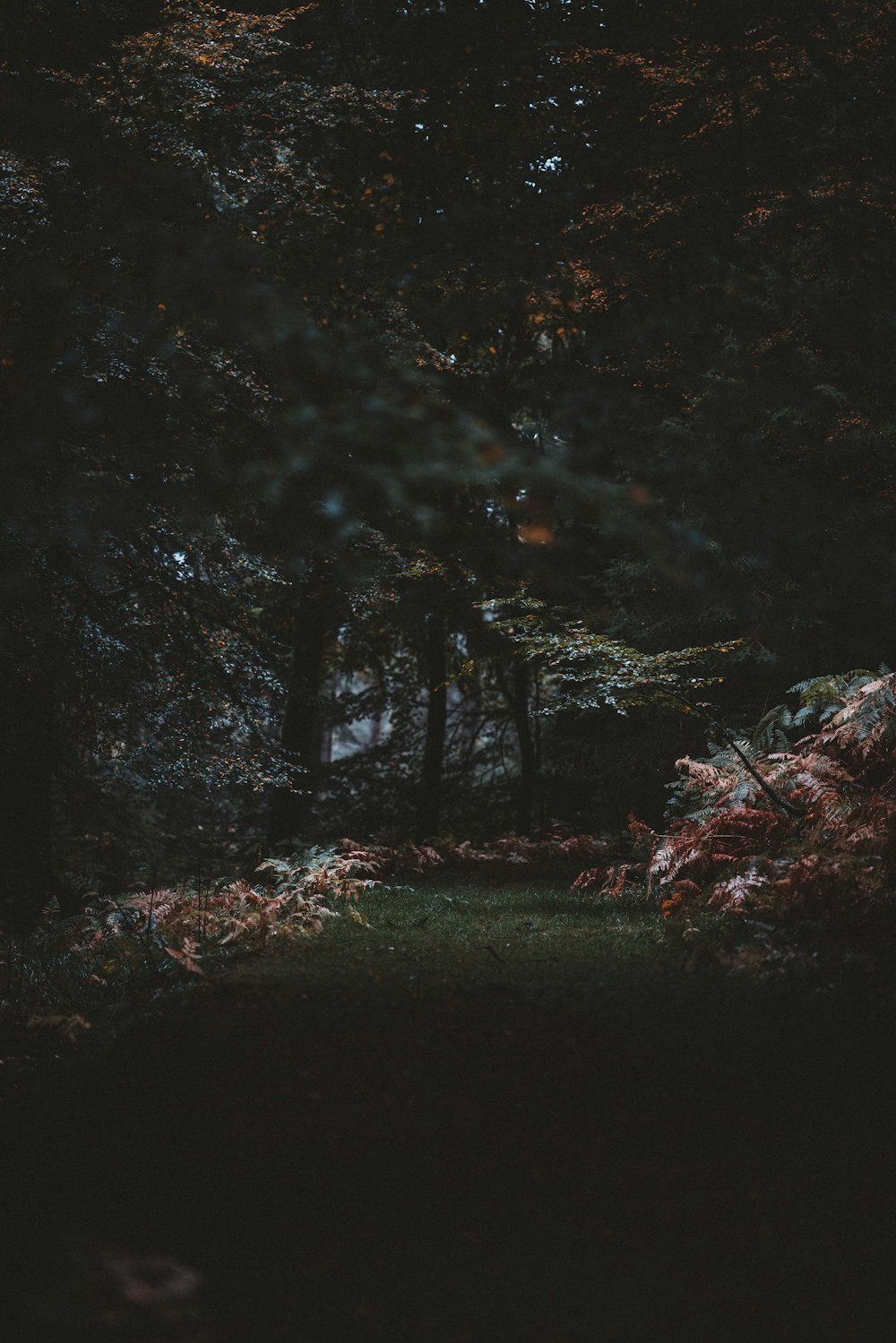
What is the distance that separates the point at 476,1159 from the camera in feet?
10.8

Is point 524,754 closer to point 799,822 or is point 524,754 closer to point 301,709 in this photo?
point 301,709

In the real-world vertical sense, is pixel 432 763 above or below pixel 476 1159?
above

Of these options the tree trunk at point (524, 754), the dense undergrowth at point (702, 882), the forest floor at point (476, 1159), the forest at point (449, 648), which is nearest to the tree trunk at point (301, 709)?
the forest at point (449, 648)

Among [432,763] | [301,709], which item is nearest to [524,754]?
[432,763]

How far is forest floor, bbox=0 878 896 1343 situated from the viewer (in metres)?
2.46

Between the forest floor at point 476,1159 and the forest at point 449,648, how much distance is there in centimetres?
2

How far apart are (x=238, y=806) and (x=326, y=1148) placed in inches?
571

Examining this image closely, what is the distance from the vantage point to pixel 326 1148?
3.34m

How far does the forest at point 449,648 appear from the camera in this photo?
9.73ft

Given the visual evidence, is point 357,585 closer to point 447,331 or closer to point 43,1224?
point 447,331

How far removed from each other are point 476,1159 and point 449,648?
1226 cm

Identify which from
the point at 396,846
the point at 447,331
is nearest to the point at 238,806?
the point at 396,846

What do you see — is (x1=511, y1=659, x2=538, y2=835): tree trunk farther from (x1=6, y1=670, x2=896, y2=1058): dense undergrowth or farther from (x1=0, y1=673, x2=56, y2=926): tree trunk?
(x1=0, y1=673, x2=56, y2=926): tree trunk

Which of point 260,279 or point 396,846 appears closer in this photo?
point 260,279
